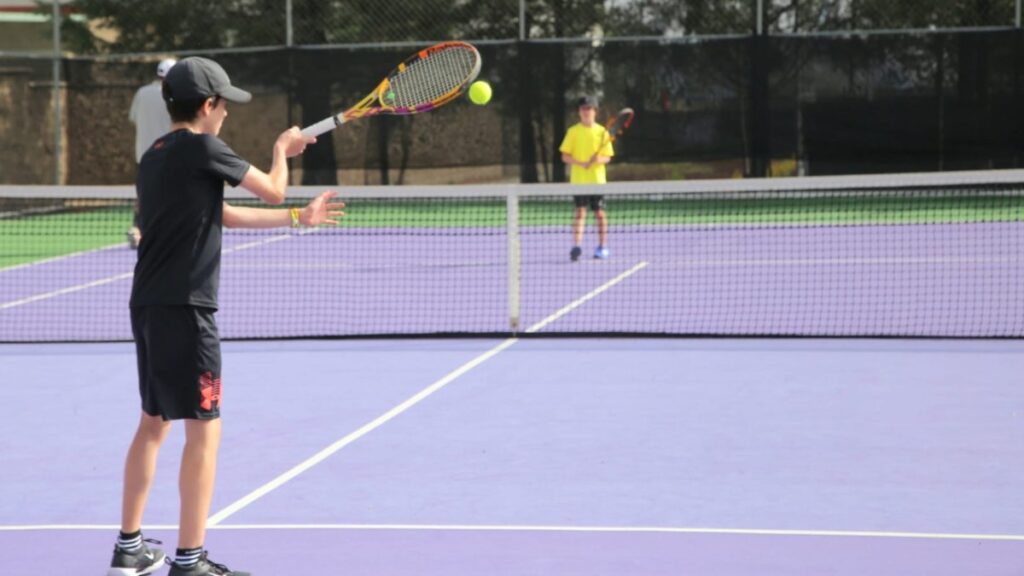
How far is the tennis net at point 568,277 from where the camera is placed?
30.4ft

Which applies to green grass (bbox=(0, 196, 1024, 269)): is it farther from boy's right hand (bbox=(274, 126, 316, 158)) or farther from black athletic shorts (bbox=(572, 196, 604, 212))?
boy's right hand (bbox=(274, 126, 316, 158))

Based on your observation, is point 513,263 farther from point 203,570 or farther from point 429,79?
point 203,570

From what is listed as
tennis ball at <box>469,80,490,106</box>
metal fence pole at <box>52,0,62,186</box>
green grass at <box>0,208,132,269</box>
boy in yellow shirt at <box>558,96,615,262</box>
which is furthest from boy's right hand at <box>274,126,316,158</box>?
metal fence pole at <box>52,0,62,186</box>

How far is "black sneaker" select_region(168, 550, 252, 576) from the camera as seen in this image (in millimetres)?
4066

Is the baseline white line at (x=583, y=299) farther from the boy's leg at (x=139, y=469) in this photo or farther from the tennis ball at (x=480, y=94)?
the boy's leg at (x=139, y=469)

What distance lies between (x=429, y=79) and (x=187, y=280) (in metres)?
1.85

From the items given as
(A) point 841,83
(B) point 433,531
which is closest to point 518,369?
(B) point 433,531

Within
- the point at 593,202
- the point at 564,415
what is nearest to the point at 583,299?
the point at 593,202

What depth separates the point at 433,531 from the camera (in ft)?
15.3

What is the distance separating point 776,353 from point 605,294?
2.67m

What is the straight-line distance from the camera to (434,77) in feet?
18.9

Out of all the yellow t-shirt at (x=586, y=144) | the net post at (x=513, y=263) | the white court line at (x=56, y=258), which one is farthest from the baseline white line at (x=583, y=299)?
the white court line at (x=56, y=258)

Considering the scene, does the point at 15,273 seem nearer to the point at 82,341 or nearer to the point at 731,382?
the point at 82,341

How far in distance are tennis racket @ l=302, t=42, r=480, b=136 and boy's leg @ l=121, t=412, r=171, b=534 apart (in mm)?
1607
